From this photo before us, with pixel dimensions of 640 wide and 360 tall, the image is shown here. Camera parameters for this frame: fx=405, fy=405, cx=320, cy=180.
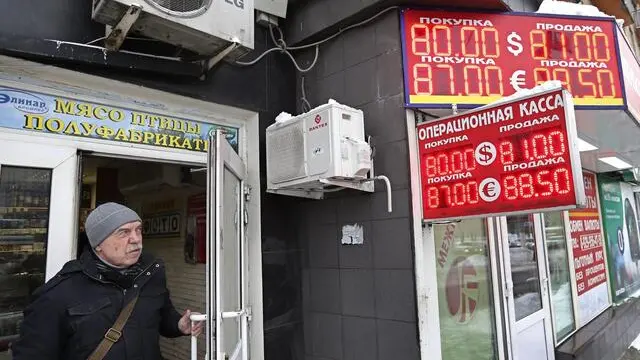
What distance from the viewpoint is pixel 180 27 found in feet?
7.96

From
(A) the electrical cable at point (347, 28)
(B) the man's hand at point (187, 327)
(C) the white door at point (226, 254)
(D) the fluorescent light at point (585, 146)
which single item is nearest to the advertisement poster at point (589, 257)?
(D) the fluorescent light at point (585, 146)

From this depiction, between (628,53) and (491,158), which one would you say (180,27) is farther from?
(628,53)

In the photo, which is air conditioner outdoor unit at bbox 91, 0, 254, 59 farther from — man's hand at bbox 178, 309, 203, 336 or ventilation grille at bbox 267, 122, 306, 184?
man's hand at bbox 178, 309, 203, 336

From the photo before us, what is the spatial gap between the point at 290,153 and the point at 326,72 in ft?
3.01

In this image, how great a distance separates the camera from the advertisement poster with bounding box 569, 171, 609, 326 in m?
5.57

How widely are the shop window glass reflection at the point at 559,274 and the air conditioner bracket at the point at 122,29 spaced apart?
4771 millimetres

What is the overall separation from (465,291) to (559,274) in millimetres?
2580

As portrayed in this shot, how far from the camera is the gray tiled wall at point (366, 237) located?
282cm

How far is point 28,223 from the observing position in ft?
7.46

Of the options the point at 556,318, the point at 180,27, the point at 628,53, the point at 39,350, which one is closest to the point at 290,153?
the point at 180,27

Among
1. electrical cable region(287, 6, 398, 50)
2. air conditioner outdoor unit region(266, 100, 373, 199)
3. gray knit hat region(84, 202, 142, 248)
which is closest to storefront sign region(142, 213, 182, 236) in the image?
air conditioner outdoor unit region(266, 100, 373, 199)

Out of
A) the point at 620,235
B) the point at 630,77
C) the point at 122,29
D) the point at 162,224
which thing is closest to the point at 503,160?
the point at 630,77

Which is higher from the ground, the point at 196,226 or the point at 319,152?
the point at 319,152

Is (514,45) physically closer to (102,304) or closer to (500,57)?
(500,57)
